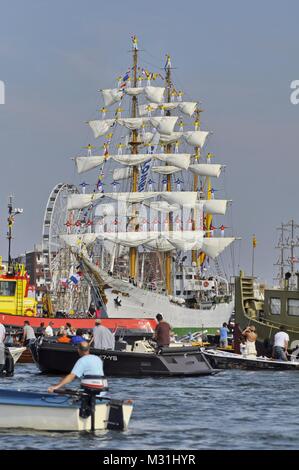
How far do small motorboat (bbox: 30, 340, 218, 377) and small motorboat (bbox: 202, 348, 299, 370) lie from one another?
4287 mm

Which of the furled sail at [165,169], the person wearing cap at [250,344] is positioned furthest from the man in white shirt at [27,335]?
the furled sail at [165,169]

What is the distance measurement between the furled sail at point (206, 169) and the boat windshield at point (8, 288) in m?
69.3

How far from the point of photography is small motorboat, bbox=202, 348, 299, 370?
45562 mm

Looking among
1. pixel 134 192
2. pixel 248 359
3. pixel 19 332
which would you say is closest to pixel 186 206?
pixel 134 192

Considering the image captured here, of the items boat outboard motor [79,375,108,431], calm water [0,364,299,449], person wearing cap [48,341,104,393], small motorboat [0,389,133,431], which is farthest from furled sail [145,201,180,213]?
person wearing cap [48,341,104,393]

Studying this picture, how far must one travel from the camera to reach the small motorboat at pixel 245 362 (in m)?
45.6

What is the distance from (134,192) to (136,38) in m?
17.7

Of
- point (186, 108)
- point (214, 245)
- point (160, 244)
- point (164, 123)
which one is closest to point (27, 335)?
point (160, 244)

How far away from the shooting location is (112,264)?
394 ft

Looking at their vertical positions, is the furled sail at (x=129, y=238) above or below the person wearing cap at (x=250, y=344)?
above

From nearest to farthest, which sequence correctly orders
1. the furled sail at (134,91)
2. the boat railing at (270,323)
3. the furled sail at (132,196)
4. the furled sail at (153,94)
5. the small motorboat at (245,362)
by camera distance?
the small motorboat at (245,362)
the boat railing at (270,323)
the furled sail at (132,196)
the furled sail at (134,91)
the furled sail at (153,94)

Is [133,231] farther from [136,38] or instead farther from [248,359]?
[248,359]
